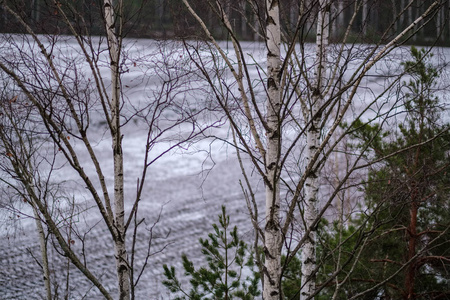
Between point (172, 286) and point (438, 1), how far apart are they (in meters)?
5.58

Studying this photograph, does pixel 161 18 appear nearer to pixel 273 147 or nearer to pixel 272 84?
pixel 272 84

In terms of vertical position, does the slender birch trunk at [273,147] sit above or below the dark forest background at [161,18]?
below

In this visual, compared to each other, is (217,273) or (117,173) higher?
(117,173)

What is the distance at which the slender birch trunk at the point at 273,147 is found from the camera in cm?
360

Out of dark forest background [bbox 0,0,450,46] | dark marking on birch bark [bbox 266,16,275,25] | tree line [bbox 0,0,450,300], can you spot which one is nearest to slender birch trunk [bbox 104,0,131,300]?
tree line [bbox 0,0,450,300]

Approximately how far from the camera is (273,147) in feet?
12.0

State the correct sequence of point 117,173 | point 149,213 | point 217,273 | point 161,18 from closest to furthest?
point 117,173, point 161,18, point 217,273, point 149,213

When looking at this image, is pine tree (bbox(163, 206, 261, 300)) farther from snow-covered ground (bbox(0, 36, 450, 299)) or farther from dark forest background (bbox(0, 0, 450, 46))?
dark forest background (bbox(0, 0, 450, 46))

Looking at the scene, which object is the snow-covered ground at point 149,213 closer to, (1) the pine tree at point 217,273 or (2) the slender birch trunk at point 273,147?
(1) the pine tree at point 217,273

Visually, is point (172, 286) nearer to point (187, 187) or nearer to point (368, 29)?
point (368, 29)

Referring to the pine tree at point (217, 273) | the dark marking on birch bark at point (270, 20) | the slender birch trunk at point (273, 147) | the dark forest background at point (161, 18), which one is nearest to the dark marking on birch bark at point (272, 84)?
the slender birch trunk at point (273, 147)

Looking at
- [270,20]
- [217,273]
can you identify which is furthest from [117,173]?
[217,273]

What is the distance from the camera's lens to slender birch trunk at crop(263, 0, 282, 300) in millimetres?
3602

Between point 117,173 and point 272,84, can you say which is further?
point 117,173
